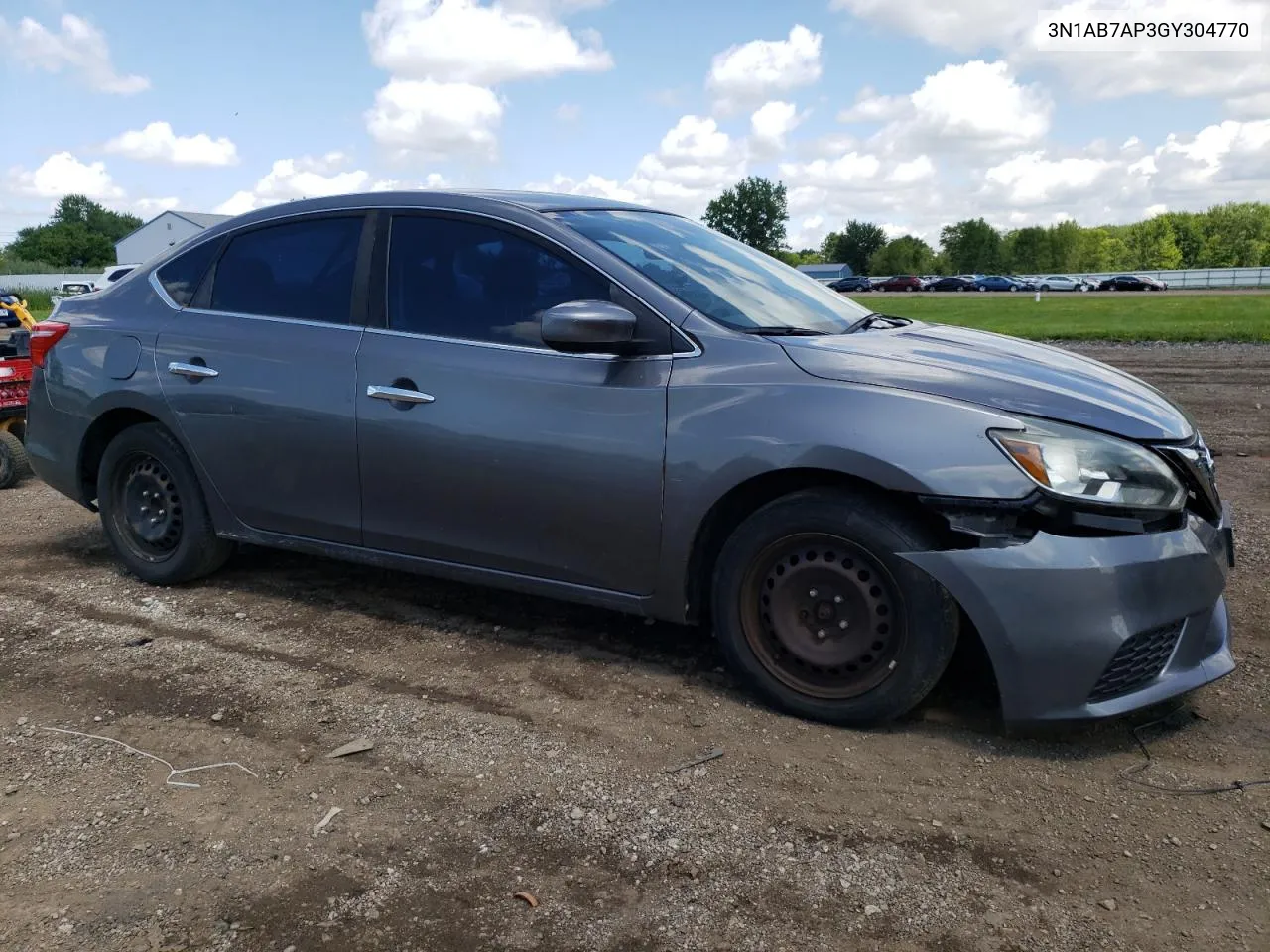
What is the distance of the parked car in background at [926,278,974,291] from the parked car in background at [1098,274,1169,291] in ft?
41.3

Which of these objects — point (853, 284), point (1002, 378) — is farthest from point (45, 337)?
point (853, 284)

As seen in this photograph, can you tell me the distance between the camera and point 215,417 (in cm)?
459

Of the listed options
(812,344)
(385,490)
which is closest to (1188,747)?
(812,344)

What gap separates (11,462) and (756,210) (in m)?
128

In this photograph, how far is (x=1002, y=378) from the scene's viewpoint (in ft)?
11.0

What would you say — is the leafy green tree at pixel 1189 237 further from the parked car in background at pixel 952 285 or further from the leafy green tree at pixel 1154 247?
the parked car in background at pixel 952 285

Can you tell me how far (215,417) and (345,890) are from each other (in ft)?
8.46

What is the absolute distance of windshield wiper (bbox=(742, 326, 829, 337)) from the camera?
12.1 ft

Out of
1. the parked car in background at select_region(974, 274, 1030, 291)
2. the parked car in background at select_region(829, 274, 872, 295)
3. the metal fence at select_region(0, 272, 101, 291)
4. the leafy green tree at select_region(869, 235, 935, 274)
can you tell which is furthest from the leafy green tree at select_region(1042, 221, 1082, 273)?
the metal fence at select_region(0, 272, 101, 291)

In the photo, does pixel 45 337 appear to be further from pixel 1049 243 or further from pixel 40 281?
pixel 1049 243

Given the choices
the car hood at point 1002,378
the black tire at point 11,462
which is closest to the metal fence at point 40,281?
the black tire at point 11,462

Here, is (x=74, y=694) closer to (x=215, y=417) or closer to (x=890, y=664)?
(x=215, y=417)

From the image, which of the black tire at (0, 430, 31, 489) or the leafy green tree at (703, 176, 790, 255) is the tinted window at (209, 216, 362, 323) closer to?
the black tire at (0, 430, 31, 489)

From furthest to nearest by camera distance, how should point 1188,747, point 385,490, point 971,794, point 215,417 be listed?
1. point 215,417
2. point 385,490
3. point 1188,747
4. point 971,794
